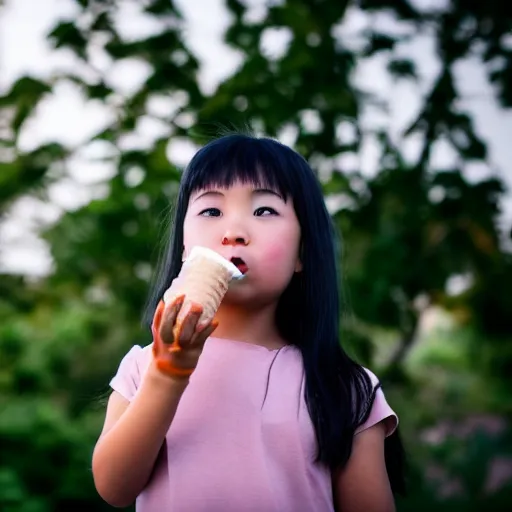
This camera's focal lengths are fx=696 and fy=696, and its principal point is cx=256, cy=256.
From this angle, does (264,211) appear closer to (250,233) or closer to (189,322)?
(250,233)

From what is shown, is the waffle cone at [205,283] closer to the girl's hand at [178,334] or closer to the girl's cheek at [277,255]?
the girl's hand at [178,334]

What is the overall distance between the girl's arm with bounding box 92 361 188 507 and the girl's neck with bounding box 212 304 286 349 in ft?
0.69

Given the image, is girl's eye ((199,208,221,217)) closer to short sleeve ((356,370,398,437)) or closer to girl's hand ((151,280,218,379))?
girl's hand ((151,280,218,379))

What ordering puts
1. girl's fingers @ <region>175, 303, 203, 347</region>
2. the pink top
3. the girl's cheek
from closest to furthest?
1. girl's fingers @ <region>175, 303, 203, 347</region>
2. the pink top
3. the girl's cheek

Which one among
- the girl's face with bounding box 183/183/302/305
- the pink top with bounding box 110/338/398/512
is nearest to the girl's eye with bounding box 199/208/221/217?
the girl's face with bounding box 183/183/302/305

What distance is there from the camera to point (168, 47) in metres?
2.25

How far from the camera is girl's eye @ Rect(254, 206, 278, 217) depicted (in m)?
1.24

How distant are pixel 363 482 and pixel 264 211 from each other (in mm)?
501

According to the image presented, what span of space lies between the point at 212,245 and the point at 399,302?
4.30 feet

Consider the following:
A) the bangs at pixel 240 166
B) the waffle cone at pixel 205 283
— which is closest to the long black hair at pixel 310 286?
the bangs at pixel 240 166

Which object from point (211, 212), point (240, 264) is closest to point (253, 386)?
point (240, 264)

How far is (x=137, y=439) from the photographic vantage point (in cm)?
108

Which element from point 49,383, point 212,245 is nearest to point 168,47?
point 212,245

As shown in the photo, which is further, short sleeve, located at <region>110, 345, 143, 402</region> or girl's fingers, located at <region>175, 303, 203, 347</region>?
short sleeve, located at <region>110, 345, 143, 402</region>
